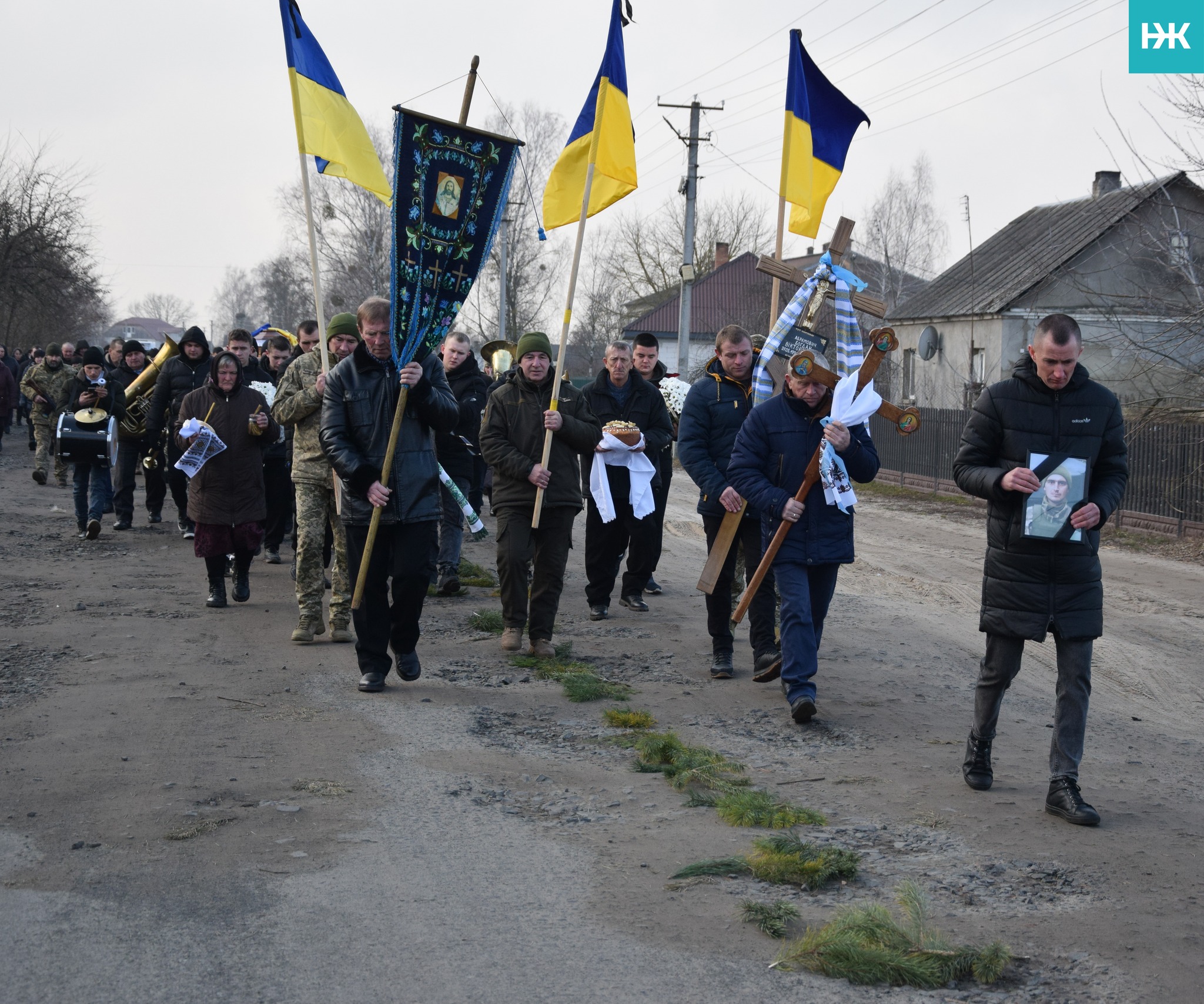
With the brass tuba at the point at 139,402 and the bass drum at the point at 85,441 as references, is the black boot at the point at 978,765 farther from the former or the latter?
the bass drum at the point at 85,441

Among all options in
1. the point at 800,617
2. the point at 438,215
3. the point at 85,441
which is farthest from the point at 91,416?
the point at 800,617

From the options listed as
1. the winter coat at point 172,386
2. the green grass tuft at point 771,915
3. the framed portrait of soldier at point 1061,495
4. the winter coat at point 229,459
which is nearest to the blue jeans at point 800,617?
the framed portrait of soldier at point 1061,495

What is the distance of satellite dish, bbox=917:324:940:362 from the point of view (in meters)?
38.2

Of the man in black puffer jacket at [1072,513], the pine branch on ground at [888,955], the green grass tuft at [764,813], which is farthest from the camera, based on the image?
the man in black puffer jacket at [1072,513]

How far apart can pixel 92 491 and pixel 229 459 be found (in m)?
4.32

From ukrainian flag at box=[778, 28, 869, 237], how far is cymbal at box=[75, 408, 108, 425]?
304 inches

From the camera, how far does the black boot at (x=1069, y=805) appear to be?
16.9 ft

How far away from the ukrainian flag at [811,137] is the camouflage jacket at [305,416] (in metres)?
3.56

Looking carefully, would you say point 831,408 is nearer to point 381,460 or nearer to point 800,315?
point 800,315

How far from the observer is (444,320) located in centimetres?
748

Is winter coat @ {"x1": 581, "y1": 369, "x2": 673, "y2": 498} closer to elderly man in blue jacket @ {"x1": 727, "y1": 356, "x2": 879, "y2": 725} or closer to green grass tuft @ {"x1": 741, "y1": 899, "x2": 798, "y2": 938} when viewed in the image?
elderly man in blue jacket @ {"x1": 727, "y1": 356, "x2": 879, "y2": 725}

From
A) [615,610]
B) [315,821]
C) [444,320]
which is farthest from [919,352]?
[315,821]

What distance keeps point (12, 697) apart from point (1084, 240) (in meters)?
27.5

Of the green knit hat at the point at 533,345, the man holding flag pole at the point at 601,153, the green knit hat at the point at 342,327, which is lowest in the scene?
the green knit hat at the point at 533,345
